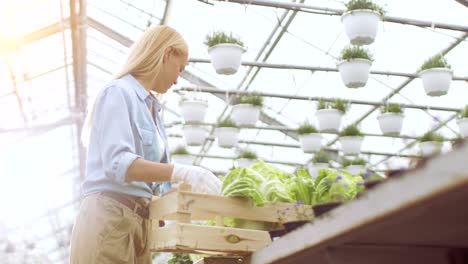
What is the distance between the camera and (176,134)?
474 inches

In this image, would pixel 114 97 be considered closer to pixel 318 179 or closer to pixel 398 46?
pixel 318 179

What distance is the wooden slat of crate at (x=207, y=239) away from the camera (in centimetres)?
165

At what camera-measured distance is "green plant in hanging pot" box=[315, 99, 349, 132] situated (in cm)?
796

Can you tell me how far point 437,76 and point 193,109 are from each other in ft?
9.26

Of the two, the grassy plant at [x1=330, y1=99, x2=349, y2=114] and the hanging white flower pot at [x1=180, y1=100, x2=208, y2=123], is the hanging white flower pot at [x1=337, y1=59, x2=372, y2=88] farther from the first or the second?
the hanging white flower pot at [x1=180, y1=100, x2=208, y2=123]

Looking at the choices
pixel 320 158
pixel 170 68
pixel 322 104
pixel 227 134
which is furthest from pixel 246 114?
pixel 170 68

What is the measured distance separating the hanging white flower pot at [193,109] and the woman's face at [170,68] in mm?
6121

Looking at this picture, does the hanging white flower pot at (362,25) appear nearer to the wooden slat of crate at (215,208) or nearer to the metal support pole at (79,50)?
the metal support pole at (79,50)

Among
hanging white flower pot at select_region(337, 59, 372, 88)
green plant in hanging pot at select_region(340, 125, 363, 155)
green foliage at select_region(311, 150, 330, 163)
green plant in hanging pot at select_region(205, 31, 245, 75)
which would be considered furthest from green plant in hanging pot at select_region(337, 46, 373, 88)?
green foliage at select_region(311, 150, 330, 163)

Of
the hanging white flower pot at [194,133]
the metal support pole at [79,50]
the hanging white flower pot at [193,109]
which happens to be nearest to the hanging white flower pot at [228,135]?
the hanging white flower pot at [194,133]

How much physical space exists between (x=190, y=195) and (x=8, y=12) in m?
7.61

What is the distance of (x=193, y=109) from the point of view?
8.05 metres

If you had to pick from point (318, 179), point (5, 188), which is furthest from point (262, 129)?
point (318, 179)

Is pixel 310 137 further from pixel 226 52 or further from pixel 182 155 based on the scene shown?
pixel 226 52
